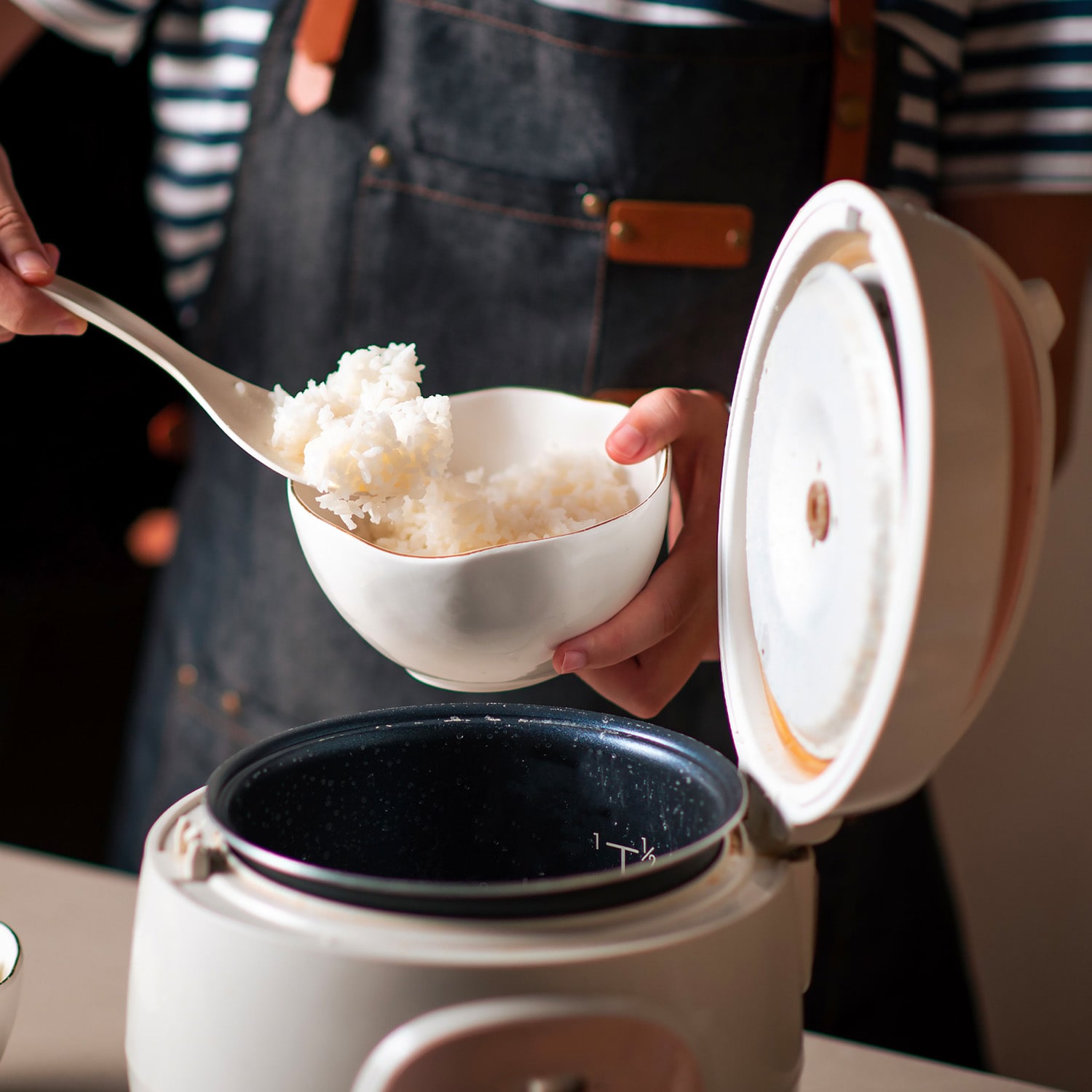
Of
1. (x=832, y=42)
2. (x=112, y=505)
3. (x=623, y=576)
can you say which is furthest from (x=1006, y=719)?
(x=112, y=505)

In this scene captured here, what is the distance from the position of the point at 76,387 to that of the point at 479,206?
0.90m

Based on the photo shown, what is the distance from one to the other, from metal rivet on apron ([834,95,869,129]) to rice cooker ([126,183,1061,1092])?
57cm

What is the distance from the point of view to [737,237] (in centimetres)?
103

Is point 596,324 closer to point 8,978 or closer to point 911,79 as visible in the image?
point 911,79

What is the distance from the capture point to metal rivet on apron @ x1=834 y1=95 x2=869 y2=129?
1022 mm

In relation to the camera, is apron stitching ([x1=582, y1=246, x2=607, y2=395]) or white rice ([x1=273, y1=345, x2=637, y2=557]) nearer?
white rice ([x1=273, y1=345, x2=637, y2=557])

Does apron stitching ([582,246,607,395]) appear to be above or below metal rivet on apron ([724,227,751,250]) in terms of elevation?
below

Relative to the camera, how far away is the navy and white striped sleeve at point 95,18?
1.08 m

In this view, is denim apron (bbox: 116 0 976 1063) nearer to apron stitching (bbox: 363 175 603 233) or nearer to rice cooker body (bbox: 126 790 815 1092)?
apron stitching (bbox: 363 175 603 233)

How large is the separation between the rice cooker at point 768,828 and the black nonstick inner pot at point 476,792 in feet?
0.06

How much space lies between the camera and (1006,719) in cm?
154

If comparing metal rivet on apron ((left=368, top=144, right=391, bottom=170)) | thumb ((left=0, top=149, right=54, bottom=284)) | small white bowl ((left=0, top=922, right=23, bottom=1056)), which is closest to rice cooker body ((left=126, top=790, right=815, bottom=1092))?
small white bowl ((left=0, top=922, right=23, bottom=1056))

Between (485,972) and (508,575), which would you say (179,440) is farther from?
(485,972)

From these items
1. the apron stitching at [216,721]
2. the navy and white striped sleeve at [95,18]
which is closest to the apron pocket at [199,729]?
the apron stitching at [216,721]
